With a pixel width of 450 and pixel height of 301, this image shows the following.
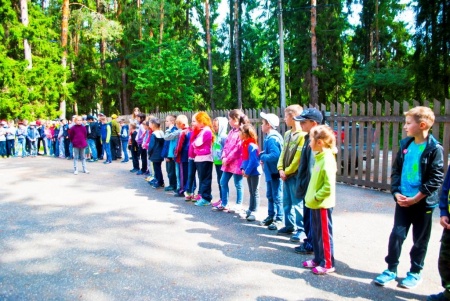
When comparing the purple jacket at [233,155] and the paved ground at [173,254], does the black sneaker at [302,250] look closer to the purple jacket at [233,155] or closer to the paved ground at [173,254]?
the paved ground at [173,254]

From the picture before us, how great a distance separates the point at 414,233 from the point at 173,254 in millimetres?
2747

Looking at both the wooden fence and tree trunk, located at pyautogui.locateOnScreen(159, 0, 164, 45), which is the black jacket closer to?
the wooden fence

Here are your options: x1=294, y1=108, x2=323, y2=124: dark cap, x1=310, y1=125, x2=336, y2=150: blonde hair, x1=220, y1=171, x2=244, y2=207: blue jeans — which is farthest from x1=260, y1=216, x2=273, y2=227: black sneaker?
x1=310, y1=125, x2=336, y2=150: blonde hair

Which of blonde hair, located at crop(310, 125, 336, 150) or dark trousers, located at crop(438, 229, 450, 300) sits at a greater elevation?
blonde hair, located at crop(310, 125, 336, 150)

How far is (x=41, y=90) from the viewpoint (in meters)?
24.8

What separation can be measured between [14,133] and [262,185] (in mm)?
14120

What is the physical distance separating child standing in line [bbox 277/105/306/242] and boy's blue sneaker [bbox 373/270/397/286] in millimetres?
1380

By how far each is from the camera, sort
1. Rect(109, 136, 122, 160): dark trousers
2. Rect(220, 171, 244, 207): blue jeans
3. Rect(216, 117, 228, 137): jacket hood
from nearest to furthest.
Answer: Rect(220, 171, 244, 207): blue jeans, Rect(216, 117, 228, 137): jacket hood, Rect(109, 136, 122, 160): dark trousers

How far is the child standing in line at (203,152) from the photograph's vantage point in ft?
23.8

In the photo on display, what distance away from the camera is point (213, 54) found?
36.6 m

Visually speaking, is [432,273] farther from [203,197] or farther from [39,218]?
[39,218]

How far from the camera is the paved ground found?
3686mm

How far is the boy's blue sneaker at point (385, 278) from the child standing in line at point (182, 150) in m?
4.99

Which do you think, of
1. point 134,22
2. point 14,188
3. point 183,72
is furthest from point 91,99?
point 14,188
